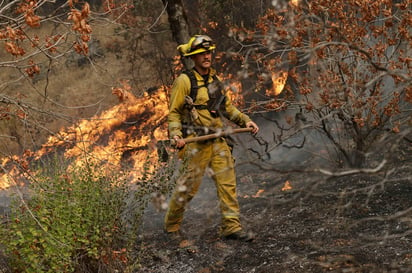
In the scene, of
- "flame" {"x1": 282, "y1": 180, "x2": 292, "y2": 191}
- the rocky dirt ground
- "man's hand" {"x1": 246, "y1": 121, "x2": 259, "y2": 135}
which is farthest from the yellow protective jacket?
"flame" {"x1": 282, "y1": 180, "x2": 292, "y2": 191}

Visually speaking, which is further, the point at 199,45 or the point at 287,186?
the point at 287,186

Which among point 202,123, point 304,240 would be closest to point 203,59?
point 202,123

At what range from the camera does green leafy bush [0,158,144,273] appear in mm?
4465

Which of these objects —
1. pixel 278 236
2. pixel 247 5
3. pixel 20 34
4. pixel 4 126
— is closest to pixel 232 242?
pixel 278 236

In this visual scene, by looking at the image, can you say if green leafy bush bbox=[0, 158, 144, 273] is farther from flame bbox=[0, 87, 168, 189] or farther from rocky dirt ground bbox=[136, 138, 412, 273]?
flame bbox=[0, 87, 168, 189]

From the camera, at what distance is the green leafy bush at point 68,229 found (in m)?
4.46

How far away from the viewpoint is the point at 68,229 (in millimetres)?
4523

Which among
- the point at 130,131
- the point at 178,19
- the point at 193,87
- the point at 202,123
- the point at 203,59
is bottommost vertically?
the point at 130,131

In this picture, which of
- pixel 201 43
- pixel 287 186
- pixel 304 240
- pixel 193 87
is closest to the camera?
pixel 304 240

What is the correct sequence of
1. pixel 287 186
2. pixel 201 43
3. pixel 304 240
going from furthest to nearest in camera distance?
pixel 287 186 < pixel 201 43 < pixel 304 240

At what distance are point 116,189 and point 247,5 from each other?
7022 millimetres

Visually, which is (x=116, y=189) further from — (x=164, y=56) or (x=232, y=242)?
(x=164, y=56)

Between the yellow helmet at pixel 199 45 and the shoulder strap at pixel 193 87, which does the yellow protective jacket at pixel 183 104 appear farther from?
the yellow helmet at pixel 199 45

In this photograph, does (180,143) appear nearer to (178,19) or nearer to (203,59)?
(203,59)
